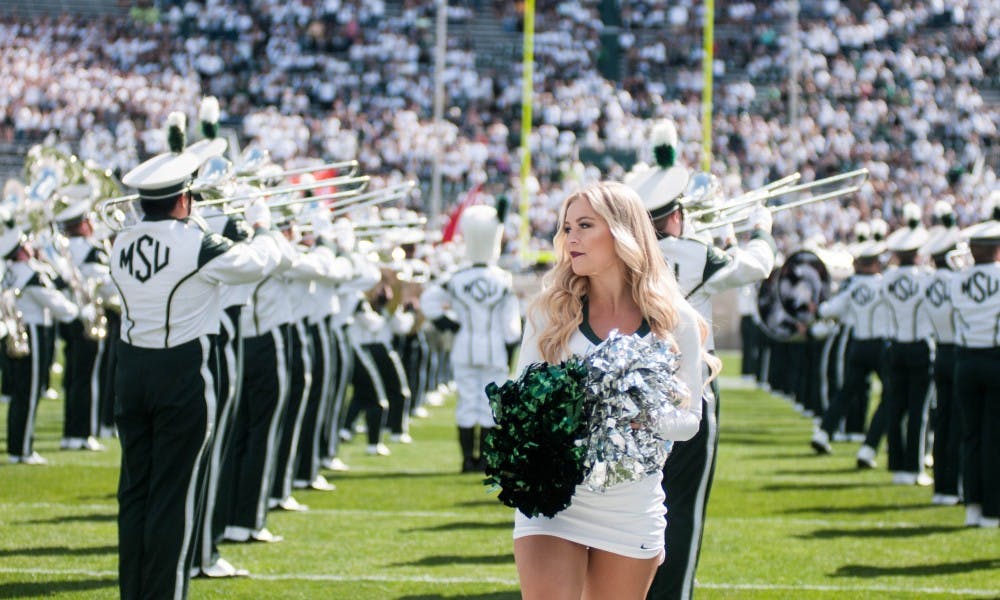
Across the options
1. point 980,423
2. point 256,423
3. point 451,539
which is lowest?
point 451,539

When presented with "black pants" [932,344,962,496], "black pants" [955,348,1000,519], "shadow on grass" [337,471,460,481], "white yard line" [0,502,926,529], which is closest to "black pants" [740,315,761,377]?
"shadow on grass" [337,471,460,481]

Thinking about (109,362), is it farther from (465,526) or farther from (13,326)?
(465,526)

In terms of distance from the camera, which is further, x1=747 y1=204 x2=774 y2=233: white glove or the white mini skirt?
x1=747 y1=204 x2=774 y2=233: white glove

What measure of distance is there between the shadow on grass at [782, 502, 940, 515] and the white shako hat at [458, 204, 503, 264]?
2825 millimetres

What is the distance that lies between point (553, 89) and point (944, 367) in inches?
918

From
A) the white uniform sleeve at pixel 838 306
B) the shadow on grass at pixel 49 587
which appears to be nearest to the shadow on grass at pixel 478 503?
the shadow on grass at pixel 49 587

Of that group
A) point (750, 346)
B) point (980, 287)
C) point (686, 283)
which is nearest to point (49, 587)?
point (686, 283)

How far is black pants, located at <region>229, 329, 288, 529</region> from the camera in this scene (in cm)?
805

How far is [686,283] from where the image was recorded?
5.71 meters

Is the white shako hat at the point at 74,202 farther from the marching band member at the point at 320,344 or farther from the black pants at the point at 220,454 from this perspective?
the black pants at the point at 220,454

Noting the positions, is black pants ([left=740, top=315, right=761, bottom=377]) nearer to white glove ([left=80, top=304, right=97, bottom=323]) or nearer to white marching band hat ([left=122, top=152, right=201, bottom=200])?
white glove ([left=80, top=304, right=97, bottom=323])

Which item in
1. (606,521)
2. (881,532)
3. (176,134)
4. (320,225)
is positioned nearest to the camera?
(606,521)

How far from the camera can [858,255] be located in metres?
13.3

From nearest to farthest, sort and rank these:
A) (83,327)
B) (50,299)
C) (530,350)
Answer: (530,350)
(50,299)
(83,327)
